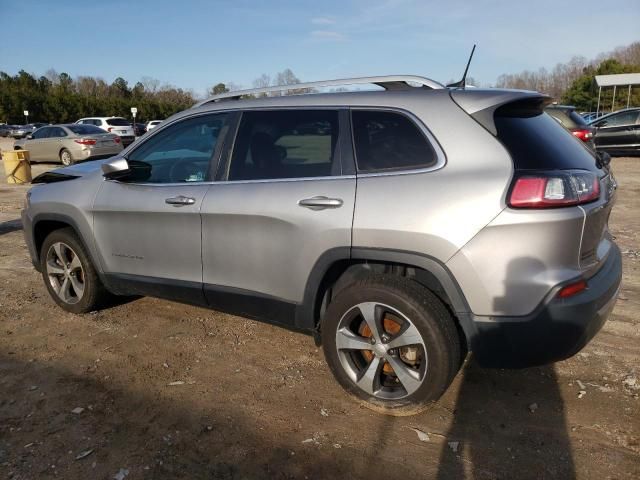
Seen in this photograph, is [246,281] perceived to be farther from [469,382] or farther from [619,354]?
[619,354]

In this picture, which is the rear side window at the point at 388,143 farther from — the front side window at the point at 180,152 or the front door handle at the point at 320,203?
the front side window at the point at 180,152

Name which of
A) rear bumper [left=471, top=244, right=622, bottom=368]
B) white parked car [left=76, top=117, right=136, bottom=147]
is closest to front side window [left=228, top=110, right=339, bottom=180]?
rear bumper [left=471, top=244, right=622, bottom=368]

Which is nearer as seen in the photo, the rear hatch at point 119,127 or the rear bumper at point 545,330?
the rear bumper at point 545,330

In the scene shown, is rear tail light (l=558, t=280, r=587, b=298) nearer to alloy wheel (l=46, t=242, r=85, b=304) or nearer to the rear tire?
alloy wheel (l=46, t=242, r=85, b=304)

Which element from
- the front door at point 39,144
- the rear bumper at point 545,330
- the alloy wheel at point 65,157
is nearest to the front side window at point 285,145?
the rear bumper at point 545,330

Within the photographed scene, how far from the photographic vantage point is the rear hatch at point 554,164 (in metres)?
2.44

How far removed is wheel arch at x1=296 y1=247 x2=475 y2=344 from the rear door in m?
0.06

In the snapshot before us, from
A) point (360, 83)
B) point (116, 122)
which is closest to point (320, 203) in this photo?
point (360, 83)

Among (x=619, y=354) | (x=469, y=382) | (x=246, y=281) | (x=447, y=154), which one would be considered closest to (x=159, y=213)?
(x=246, y=281)

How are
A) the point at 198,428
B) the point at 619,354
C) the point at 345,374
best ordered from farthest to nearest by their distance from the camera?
the point at 619,354 < the point at 345,374 < the point at 198,428

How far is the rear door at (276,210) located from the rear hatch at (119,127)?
2304 cm

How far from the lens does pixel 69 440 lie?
269cm

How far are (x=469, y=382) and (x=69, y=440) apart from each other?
91.6 inches

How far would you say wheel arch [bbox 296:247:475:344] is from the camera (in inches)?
102
